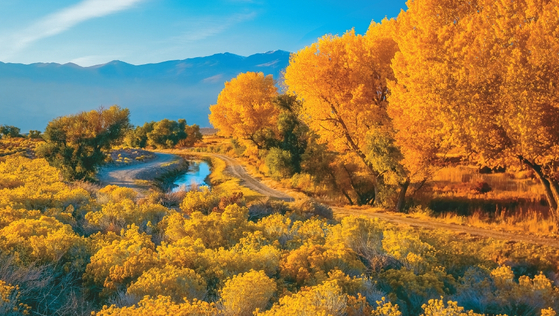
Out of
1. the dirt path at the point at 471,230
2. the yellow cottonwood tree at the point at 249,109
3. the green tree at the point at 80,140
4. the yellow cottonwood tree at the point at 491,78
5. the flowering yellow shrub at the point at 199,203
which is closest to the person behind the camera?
the yellow cottonwood tree at the point at 491,78

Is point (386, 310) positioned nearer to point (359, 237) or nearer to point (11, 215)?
point (359, 237)

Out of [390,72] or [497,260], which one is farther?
[390,72]

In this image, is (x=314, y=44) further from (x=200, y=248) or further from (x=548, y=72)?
(x=200, y=248)

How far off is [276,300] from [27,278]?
4549mm

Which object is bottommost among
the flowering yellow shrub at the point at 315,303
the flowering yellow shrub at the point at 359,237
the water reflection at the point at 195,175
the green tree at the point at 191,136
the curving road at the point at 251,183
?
the water reflection at the point at 195,175

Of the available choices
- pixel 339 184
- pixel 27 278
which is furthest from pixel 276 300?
pixel 339 184

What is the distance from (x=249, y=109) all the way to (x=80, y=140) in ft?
57.5

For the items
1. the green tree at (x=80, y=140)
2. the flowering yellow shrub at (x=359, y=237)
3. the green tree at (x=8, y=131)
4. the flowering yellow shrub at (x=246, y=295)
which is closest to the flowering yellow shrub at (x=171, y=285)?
the flowering yellow shrub at (x=246, y=295)

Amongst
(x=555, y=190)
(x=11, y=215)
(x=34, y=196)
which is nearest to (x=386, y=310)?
(x=11, y=215)

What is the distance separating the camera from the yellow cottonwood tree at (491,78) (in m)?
11.8

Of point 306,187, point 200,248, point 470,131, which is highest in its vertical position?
point 470,131

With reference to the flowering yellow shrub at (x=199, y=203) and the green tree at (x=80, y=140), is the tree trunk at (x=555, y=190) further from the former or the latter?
the green tree at (x=80, y=140)

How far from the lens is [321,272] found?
7254 millimetres

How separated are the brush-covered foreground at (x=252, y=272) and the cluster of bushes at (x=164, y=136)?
77.9 meters
